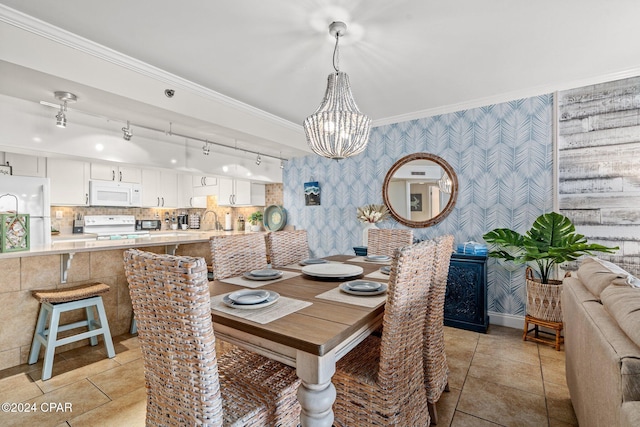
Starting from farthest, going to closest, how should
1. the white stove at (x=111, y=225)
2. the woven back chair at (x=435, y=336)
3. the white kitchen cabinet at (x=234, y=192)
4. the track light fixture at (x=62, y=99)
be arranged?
the white kitchen cabinet at (x=234, y=192), the white stove at (x=111, y=225), the track light fixture at (x=62, y=99), the woven back chair at (x=435, y=336)

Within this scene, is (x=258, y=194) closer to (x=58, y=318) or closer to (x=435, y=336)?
(x=58, y=318)

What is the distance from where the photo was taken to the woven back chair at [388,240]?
2818 millimetres

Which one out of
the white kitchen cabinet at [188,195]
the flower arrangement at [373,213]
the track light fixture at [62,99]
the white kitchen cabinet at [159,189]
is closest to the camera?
the track light fixture at [62,99]

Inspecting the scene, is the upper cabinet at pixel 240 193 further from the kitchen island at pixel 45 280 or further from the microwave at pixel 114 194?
the kitchen island at pixel 45 280

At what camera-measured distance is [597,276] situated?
4.89ft

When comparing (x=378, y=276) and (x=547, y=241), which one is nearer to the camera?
(x=378, y=276)

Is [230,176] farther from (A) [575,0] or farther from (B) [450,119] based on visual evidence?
(A) [575,0]

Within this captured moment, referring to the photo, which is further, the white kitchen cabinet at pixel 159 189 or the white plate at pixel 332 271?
the white kitchen cabinet at pixel 159 189

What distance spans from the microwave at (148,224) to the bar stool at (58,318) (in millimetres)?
3344

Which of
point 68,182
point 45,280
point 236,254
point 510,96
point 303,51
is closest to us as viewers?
point 236,254

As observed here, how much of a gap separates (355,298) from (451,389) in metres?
1.12

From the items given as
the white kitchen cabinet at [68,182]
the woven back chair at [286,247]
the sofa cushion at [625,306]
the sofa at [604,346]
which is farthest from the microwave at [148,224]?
the sofa cushion at [625,306]

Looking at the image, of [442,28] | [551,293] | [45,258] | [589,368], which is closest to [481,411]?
[589,368]

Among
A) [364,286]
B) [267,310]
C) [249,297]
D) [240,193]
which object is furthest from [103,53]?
[240,193]
